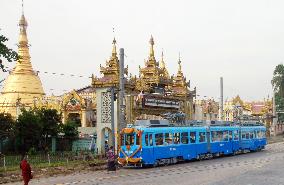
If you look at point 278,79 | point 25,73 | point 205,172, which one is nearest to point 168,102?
point 205,172

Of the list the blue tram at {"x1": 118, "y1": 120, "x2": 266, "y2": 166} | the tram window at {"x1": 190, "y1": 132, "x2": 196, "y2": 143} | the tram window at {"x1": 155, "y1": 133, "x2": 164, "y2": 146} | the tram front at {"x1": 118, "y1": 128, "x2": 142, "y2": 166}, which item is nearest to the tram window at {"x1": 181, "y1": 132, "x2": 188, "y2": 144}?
the blue tram at {"x1": 118, "y1": 120, "x2": 266, "y2": 166}

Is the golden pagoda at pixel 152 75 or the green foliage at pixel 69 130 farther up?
the golden pagoda at pixel 152 75

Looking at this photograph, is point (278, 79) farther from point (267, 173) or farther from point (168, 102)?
point (267, 173)

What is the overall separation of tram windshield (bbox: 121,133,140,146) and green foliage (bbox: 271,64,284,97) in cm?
6011

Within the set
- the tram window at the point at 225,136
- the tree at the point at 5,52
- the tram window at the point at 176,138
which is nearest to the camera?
the tree at the point at 5,52

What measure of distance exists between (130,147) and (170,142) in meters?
2.84

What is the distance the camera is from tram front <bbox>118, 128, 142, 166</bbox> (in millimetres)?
27109

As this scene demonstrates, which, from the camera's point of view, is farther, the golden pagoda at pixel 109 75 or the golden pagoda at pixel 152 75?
the golden pagoda at pixel 152 75

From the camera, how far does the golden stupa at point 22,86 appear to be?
58969 mm

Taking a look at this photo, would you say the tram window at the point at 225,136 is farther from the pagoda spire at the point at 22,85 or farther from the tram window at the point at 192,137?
the pagoda spire at the point at 22,85

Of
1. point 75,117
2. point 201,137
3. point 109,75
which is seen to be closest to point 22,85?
point 75,117

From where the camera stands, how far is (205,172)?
23766 mm

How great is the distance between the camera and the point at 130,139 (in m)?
27.7

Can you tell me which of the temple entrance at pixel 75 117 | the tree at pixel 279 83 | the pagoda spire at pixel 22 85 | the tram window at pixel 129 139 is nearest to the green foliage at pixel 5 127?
the temple entrance at pixel 75 117
